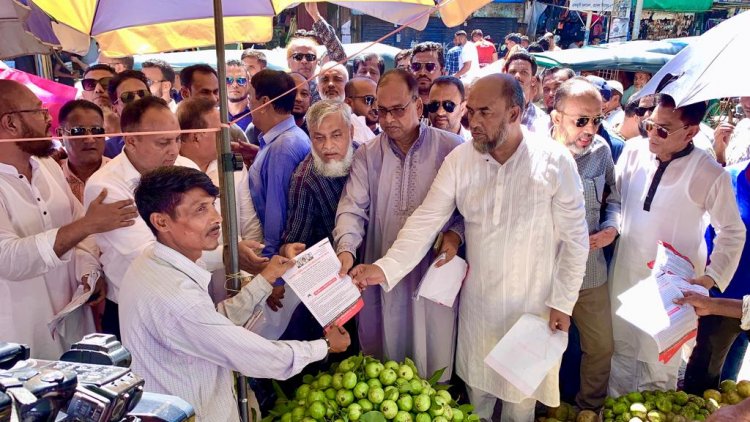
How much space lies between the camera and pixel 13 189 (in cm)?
248

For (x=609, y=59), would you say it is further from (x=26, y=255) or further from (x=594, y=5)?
(x=26, y=255)

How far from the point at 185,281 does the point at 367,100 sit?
9.04 feet

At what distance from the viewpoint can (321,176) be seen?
303 centimetres

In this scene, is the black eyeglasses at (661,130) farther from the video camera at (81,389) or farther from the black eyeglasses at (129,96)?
the black eyeglasses at (129,96)

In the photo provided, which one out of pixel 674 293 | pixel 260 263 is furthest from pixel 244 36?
pixel 674 293

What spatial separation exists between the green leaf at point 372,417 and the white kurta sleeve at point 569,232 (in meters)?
0.98

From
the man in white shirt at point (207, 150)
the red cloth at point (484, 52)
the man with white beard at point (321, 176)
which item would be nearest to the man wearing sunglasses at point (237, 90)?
the man in white shirt at point (207, 150)

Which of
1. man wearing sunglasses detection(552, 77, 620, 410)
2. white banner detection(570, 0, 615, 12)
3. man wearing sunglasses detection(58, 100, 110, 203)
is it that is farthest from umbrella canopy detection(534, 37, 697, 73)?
man wearing sunglasses detection(58, 100, 110, 203)

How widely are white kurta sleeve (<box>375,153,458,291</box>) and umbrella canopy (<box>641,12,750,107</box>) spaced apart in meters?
1.00

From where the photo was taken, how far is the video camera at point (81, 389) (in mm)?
811

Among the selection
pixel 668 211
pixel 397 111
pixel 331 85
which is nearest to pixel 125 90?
pixel 331 85

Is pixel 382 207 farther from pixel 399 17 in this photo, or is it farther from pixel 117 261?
pixel 399 17

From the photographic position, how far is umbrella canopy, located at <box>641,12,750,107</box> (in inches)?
86.1

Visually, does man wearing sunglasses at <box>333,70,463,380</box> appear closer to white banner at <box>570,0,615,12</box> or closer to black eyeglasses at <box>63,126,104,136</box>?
black eyeglasses at <box>63,126,104,136</box>
